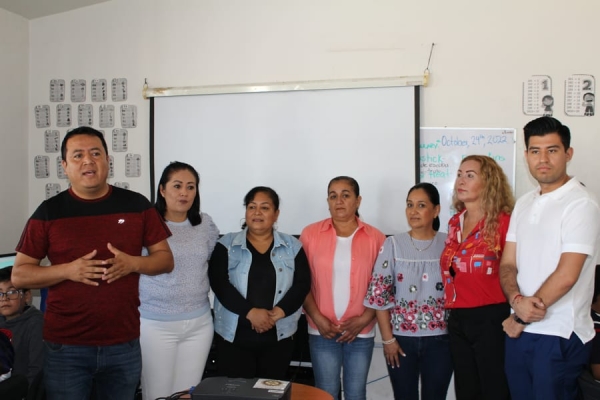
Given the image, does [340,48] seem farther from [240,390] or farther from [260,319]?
[240,390]

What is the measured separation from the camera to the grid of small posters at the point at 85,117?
373cm

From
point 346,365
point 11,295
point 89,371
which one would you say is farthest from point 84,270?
point 346,365

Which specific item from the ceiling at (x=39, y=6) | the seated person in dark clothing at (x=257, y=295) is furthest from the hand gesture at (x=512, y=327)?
the ceiling at (x=39, y=6)

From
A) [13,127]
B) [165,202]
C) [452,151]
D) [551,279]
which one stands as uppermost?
[13,127]

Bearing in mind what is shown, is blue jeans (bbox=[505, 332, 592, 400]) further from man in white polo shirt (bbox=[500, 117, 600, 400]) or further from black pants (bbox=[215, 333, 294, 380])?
black pants (bbox=[215, 333, 294, 380])

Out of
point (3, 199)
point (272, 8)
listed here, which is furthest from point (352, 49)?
point (3, 199)

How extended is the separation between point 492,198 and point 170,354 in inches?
63.5

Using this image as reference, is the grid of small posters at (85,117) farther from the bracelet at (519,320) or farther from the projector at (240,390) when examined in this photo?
the bracelet at (519,320)

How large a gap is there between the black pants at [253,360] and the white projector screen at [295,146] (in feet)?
4.05

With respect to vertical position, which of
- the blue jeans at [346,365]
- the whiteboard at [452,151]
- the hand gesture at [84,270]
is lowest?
the blue jeans at [346,365]

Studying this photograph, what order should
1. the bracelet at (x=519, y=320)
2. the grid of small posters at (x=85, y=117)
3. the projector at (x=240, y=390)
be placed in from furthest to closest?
the grid of small posters at (x=85, y=117), the bracelet at (x=519, y=320), the projector at (x=240, y=390)

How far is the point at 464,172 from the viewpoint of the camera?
7.60ft

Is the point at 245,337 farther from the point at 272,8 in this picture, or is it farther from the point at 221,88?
the point at 272,8

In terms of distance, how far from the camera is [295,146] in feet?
11.4
